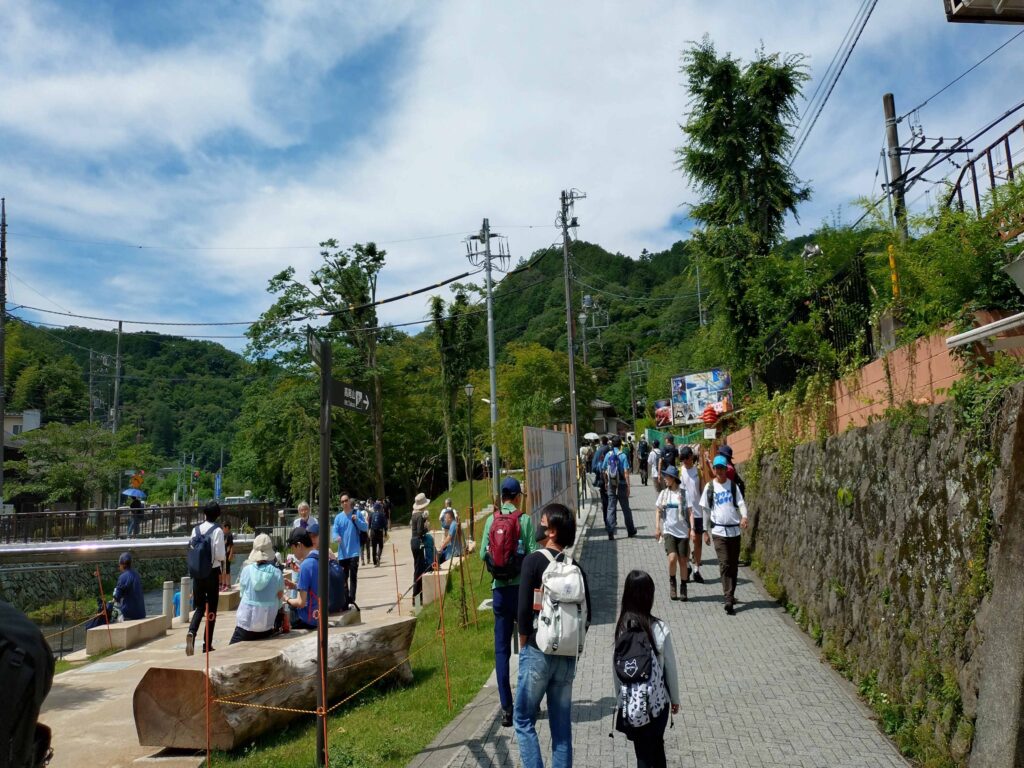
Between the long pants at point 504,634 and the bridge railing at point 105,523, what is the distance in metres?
21.9

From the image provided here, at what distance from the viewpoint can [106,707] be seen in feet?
26.1

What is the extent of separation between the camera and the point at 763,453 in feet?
38.5

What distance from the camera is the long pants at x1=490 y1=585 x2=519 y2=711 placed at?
620 cm

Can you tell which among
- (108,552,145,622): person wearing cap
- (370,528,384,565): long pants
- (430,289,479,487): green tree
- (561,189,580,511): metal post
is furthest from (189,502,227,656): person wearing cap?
(430,289,479,487): green tree

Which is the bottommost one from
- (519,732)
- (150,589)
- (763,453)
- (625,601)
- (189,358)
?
(150,589)

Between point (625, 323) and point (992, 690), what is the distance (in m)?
91.6

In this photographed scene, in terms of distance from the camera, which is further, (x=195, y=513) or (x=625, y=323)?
(x=625, y=323)

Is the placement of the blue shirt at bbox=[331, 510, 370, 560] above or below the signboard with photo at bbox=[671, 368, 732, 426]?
below

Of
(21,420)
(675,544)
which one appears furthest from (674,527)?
(21,420)

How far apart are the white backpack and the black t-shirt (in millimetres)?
103

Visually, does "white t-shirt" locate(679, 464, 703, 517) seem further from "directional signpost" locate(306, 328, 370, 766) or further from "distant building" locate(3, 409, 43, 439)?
"distant building" locate(3, 409, 43, 439)

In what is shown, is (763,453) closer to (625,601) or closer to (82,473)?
(625,601)

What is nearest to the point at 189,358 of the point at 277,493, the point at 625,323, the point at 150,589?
the point at 277,493

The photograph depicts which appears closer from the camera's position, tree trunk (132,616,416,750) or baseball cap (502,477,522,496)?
tree trunk (132,616,416,750)
